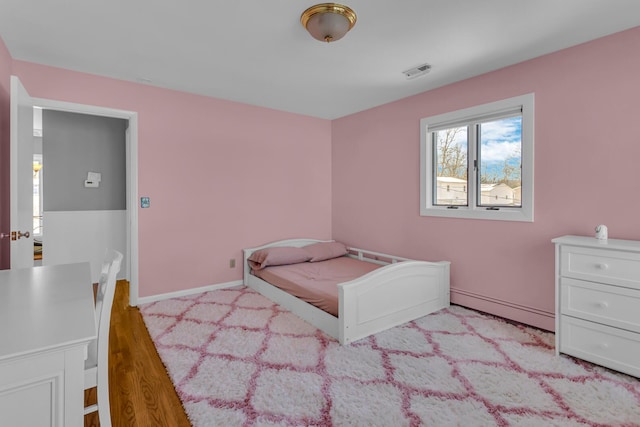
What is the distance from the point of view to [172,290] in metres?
3.64

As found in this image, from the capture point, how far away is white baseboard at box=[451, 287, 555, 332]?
2.74 meters

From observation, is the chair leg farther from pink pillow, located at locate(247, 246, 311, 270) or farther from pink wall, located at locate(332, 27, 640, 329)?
pink wall, located at locate(332, 27, 640, 329)

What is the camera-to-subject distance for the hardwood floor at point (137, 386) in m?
1.73

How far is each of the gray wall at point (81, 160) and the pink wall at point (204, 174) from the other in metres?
1.53

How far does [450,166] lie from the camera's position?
3539 millimetres

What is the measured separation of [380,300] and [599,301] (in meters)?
A: 1.47

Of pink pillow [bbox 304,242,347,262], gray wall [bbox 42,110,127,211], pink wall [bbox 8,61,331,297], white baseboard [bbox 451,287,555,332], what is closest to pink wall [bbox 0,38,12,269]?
pink wall [bbox 8,61,331,297]

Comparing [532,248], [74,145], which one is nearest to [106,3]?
[74,145]

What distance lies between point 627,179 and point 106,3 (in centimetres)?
370

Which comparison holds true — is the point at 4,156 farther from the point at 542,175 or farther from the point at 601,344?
the point at 601,344

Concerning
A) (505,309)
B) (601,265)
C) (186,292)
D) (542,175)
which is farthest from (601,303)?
(186,292)

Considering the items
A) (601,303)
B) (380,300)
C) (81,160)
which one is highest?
(81,160)

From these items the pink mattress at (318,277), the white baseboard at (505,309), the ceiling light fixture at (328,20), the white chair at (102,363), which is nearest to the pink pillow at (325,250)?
the pink mattress at (318,277)

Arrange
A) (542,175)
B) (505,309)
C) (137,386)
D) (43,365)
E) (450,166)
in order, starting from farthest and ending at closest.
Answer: (450,166)
(505,309)
(542,175)
(137,386)
(43,365)
